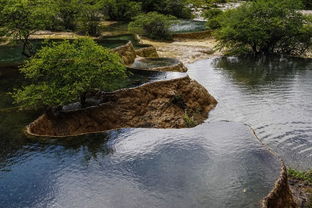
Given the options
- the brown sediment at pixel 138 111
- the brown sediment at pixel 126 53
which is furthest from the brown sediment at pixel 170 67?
the brown sediment at pixel 138 111

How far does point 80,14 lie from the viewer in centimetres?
4156

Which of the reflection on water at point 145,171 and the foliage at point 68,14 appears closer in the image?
the reflection on water at point 145,171

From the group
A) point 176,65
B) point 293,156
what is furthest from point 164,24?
point 293,156

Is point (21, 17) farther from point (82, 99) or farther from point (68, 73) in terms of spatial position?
point (68, 73)

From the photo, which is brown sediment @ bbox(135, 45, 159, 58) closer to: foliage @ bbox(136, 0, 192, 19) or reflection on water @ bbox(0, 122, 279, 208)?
reflection on water @ bbox(0, 122, 279, 208)

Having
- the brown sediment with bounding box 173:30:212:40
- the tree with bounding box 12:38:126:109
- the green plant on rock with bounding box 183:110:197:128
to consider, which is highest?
the tree with bounding box 12:38:126:109

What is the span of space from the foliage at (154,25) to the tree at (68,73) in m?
22.9

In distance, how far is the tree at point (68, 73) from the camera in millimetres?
16078

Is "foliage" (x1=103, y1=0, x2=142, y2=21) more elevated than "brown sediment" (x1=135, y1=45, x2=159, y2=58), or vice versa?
"foliage" (x1=103, y1=0, x2=142, y2=21)

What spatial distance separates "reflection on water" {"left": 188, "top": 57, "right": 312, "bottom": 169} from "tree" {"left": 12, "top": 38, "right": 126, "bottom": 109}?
6250 mm

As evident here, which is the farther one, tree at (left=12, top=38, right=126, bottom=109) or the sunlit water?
tree at (left=12, top=38, right=126, bottom=109)

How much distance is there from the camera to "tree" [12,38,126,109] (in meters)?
16.1

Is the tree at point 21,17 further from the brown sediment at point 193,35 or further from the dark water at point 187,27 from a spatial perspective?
the dark water at point 187,27

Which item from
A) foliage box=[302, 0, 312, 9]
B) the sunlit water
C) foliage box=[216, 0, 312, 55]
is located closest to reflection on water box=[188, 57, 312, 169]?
the sunlit water
